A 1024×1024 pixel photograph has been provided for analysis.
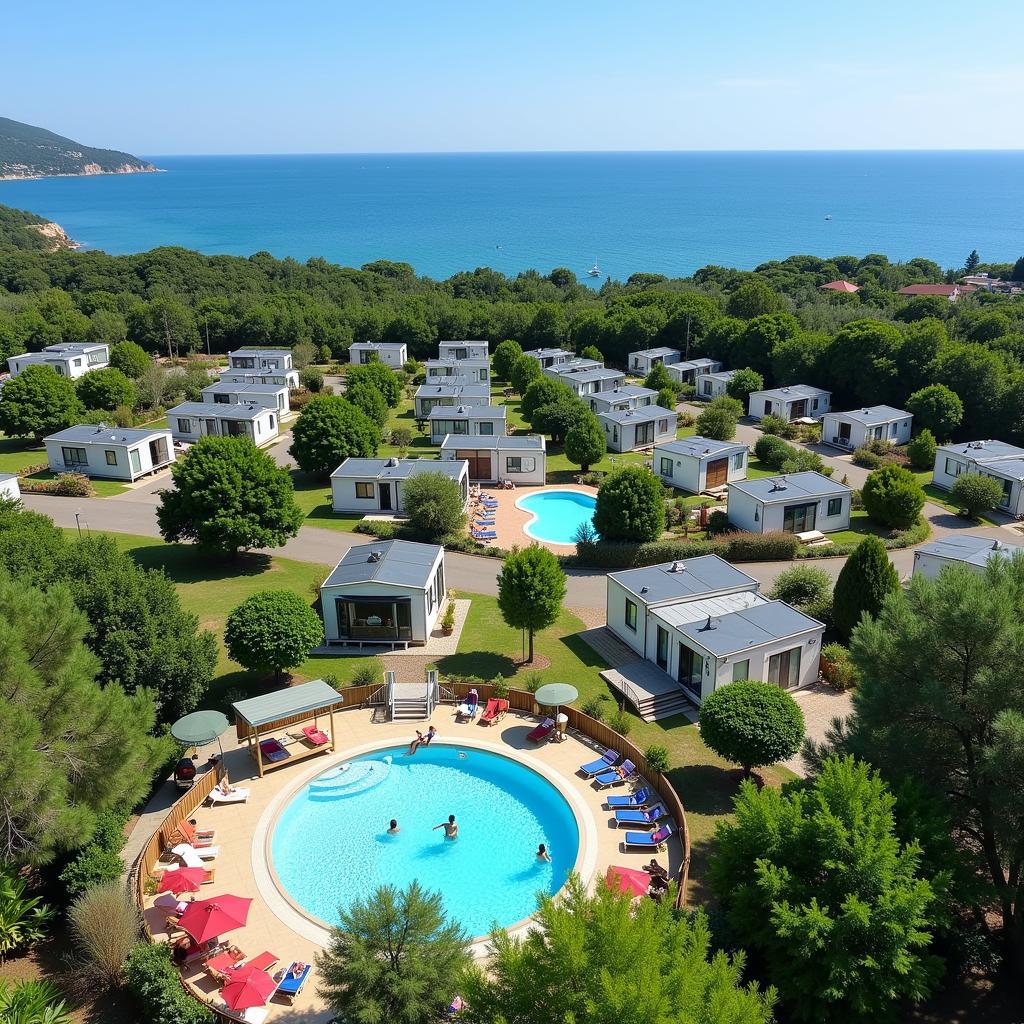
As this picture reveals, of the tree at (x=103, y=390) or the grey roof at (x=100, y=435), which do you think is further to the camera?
the tree at (x=103, y=390)

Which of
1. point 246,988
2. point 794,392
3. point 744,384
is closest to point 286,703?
point 246,988

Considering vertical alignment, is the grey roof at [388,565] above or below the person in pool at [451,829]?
above

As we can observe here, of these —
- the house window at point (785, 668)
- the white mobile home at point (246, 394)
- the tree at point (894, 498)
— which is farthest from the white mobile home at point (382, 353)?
the house window at point (785, 668)

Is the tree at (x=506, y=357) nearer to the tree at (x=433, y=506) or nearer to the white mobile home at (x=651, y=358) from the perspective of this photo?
the white mobile home at (x=651, y=358)

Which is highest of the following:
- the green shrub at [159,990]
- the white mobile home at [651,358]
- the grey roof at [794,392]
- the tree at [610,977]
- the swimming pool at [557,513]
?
the tree at [610,977]

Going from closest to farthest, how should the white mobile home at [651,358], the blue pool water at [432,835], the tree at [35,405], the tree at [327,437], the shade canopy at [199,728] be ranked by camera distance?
1. the blue pool water at [432,835]
2. the shade canopy at [199,728]
3. the tree at [327,437]
4. the tree at [35,405]
5. the white mobile home at [651,358]

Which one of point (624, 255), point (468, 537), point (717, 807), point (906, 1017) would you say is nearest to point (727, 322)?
point (468, 537)

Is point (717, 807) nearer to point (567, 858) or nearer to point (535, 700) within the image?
point (567, 858)
